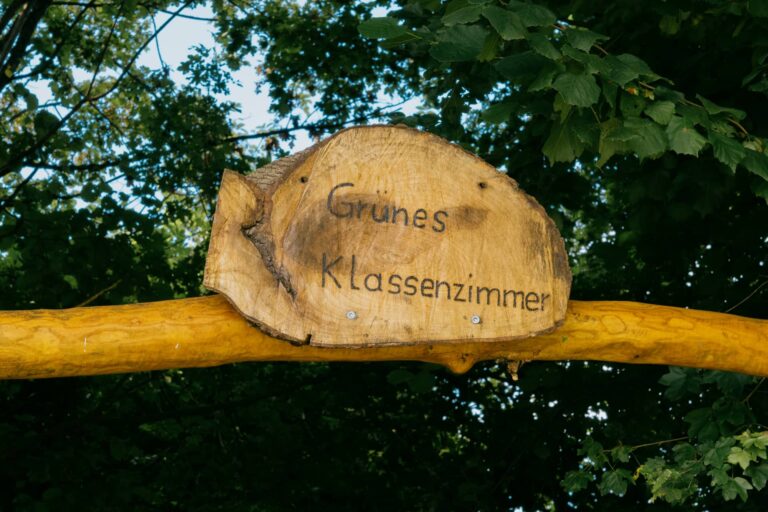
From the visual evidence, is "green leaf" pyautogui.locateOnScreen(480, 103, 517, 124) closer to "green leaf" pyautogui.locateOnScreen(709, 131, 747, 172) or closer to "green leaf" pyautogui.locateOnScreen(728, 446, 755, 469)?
"green leaf" pyautogui.locateOnScreen(709, 131, 747, 172)

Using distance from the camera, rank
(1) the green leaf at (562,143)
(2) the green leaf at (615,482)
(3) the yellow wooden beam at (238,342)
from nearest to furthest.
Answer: (3) the yellow wooden beam at (238,342), (1) the green leaf at (562,143), (2) the green leaf at (615,482)

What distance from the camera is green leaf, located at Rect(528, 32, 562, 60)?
9.13 feet

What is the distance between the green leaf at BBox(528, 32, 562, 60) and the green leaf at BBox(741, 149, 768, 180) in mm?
695

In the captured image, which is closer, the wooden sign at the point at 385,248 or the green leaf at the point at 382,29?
the wooden sign at the point at 385,248

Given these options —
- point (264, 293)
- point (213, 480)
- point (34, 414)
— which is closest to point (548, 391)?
point (213, 480)

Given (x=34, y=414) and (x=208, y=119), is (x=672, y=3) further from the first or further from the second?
(x=34, y=414)

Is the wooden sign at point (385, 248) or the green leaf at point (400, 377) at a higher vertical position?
the wooden sign at point (385, 248)

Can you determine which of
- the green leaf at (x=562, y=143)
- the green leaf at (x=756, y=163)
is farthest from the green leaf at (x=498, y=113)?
the green leaf at (x=756, y=163)

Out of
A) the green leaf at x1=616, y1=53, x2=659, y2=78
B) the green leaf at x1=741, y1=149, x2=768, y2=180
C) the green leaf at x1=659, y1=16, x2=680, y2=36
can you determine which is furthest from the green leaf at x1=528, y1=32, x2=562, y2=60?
the green leaf at x1=659, y1=16, x2=680, y2=36

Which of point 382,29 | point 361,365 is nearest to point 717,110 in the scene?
point 382,29

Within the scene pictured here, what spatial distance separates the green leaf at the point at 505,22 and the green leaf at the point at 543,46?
0.18 ft

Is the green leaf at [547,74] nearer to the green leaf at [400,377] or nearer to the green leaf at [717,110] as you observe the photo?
the green leaf at [717,110]

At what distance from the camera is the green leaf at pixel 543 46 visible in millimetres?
2783

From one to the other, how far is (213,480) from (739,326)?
3497mm
